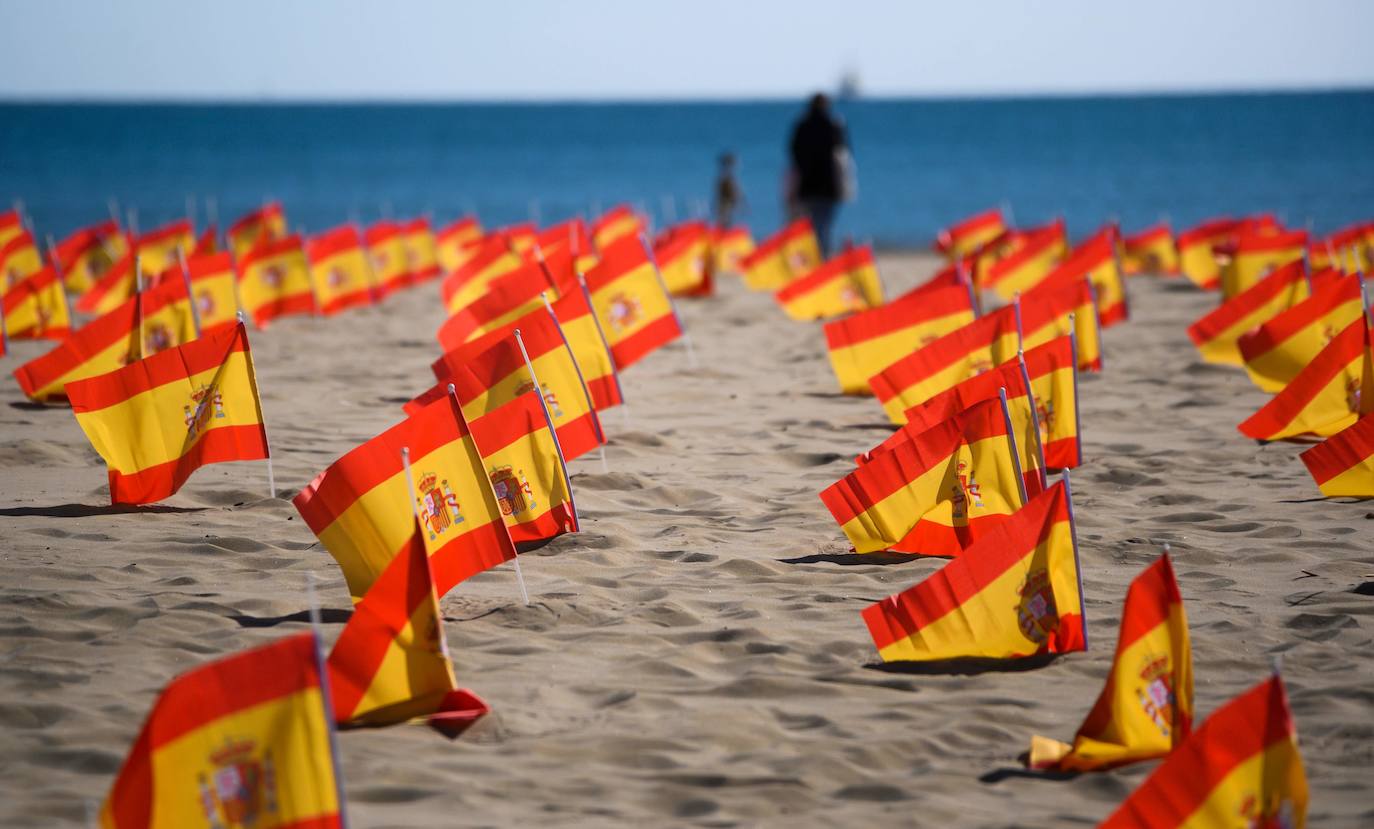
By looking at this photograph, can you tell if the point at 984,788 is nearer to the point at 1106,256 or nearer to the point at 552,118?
the point at 1106,256

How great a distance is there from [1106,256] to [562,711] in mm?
9070

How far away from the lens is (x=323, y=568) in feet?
20.9

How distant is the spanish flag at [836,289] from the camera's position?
13680mm

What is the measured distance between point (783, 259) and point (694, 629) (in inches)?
437

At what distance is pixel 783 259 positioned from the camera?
16.4 meters

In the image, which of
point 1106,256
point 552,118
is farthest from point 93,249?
point 552,118

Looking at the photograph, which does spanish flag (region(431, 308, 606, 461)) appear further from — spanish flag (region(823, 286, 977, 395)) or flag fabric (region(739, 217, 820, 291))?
flag fabric (region(739, 217, 820, 291))

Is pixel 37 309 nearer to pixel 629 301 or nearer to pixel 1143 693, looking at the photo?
pixel 629 301

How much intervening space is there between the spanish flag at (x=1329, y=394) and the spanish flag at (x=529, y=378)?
3.54 m

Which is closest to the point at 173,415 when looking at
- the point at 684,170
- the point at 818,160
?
the point at 818,160

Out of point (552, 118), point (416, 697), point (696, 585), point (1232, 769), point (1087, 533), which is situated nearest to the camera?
point (1232, 769)

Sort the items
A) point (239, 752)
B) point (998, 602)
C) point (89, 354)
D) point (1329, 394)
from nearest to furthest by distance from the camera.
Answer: point (239, 752), point (998, 602), point (1329, 394), point (89, 354)

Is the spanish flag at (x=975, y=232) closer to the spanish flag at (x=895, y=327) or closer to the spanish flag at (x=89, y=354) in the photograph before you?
the spanish flag at (x=895, y=327)

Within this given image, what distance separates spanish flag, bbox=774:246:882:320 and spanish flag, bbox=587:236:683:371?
13.0ft
